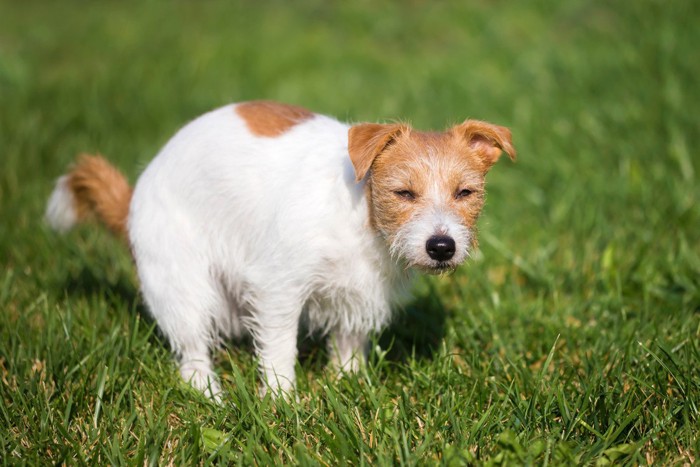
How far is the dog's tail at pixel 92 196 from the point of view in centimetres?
427

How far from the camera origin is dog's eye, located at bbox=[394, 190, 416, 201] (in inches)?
131

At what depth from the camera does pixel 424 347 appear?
423cm

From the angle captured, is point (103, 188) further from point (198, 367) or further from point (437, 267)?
point (437, 267)

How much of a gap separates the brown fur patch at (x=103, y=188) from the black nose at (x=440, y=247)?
199 centimetres

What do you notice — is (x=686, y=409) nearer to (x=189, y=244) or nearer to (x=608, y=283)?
(x=608, y=283)

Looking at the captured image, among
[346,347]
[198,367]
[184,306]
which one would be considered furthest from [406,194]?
[198,367]


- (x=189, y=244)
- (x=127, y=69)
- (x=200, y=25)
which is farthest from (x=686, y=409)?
(x=200, y=25)

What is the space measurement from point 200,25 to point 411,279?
764 cm

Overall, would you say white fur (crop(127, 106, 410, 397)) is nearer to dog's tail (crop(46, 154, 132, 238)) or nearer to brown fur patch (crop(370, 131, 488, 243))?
brown fur patch (crop(370, 131, 488, 243))

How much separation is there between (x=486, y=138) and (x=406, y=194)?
0.57 m

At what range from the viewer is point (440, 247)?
3.13 m

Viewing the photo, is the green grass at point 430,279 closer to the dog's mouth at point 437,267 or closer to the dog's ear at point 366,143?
the dog's mouth at point 437,267

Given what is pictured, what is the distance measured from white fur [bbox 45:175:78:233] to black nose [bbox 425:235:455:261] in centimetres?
234

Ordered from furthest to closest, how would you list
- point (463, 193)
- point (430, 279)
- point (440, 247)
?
point (430, 279) → point (463, 193) → point (440, 247)
